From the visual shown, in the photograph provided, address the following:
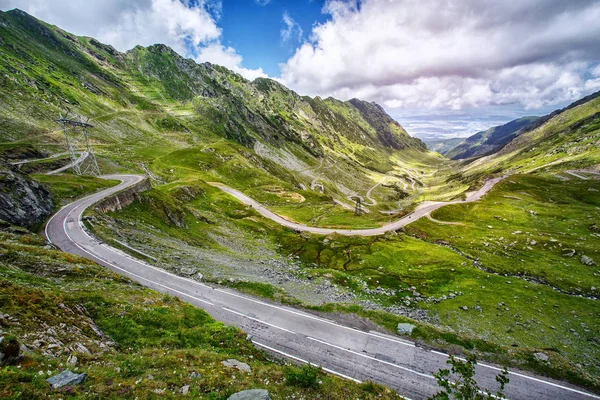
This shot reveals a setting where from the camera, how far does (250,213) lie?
87.8m

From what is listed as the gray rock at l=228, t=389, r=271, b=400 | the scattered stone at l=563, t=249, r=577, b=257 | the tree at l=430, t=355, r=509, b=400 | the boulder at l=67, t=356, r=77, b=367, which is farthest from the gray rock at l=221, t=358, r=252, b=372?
the scattered stone at l=563, t=249, r=577, b=257

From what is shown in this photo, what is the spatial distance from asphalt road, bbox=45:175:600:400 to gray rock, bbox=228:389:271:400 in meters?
9.56

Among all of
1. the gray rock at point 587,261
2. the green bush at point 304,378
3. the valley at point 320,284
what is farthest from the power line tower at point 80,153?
the gray rock at point 587,261

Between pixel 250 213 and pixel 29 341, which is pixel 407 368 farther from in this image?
pixel 250 213

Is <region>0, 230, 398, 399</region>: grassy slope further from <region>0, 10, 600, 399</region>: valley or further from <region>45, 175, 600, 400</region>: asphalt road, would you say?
<region>45, 175, 600, 400</region>: asphalt road

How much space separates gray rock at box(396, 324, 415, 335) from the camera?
83.7 feet

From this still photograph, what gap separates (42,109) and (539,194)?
245 metres

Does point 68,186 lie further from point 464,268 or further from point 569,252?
point 569,252

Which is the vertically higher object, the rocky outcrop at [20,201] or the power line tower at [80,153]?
the power line tower at [80,153]

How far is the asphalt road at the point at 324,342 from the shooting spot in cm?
2062

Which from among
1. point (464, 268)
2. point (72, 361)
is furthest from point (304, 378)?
point (464, 268)

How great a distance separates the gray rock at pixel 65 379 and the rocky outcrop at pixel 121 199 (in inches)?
1679

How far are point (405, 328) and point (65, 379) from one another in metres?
25.3

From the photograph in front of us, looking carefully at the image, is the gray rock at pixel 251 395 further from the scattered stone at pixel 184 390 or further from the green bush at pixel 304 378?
the green bush at pixel 304 378
